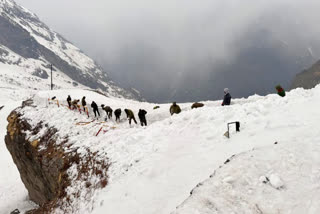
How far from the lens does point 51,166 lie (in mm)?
15625

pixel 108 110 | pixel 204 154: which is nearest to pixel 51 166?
pixel 108 110

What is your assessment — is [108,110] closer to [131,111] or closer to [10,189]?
[131,111]

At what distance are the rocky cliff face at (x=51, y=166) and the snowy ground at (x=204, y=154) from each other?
36.7 inches

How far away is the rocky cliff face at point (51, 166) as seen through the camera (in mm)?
11938

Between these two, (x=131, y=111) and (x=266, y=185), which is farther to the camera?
(x=131, y=111)

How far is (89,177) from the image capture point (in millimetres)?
12117

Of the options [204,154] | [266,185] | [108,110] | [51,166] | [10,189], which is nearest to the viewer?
[266,185]

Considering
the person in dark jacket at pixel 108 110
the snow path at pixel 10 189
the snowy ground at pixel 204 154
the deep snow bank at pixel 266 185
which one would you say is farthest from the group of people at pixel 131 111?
the snow path at pixel 10 189

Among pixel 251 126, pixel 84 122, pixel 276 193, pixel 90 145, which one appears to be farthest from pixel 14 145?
pixel 276 193

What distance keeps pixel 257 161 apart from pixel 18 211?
76.3ft

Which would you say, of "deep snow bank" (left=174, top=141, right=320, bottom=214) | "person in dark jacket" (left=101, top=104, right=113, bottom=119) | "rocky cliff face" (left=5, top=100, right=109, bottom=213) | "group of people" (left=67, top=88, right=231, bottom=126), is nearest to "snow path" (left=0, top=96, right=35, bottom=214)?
"rocky cliff face" (left=5, top=100, right=109, bottom=213)

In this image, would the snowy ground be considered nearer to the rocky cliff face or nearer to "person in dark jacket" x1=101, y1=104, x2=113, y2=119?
the rocky cliff face

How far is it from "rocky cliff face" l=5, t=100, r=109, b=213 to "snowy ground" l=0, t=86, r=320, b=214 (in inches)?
36.7

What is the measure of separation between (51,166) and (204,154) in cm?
1111
